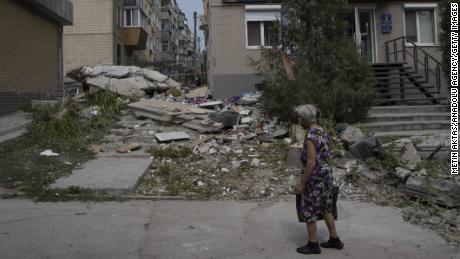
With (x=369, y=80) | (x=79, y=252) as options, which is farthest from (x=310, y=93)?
(x=79, y=252)

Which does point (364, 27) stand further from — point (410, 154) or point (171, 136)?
point (410, 154)

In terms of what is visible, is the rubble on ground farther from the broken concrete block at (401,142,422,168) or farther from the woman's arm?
the woman's arm

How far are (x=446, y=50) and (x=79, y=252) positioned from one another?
12147 millimetres

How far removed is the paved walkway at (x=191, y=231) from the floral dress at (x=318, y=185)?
481 millimetres

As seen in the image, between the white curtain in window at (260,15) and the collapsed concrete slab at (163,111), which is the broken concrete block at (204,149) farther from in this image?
the white curtain in window at (260,15)

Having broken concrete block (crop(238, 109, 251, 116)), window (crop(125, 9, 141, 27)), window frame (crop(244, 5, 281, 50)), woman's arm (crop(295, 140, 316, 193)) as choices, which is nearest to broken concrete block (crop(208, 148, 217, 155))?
broken concrete block (crop(238, 109, 251, 116))

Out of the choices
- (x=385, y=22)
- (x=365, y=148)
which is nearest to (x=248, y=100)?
(x=385, y=22)

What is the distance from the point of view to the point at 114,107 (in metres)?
14.6

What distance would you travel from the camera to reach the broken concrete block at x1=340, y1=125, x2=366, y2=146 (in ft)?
31.6

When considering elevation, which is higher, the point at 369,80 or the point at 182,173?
the point at 369,80

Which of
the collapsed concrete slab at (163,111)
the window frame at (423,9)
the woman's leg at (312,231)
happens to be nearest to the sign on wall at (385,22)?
the window frame at (423,9)

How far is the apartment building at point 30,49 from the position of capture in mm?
13938

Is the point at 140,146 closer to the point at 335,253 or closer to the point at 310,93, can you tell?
the point at 310,93

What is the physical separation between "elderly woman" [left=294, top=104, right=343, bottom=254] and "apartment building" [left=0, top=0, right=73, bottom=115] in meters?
11.3
